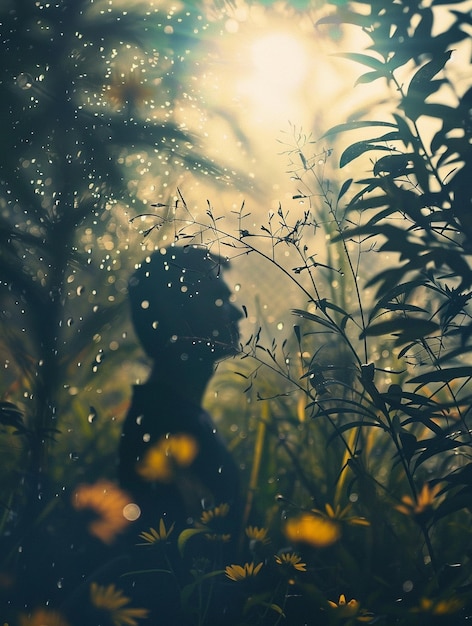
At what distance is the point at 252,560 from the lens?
1.06m

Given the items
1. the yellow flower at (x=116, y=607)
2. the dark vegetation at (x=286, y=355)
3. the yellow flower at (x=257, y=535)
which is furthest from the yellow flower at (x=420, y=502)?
the yellow flower at (x=116, y=607)

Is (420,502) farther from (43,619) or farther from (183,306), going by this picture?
(43,619)

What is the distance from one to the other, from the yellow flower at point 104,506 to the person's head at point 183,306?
0.81ft

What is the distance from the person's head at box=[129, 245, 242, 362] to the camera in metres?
1.08

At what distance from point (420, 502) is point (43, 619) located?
645 mm

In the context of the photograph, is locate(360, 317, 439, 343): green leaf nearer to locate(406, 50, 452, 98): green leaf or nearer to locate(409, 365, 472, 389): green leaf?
locate(409, 365, 472, 389): green leaf

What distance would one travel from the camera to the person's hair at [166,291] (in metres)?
1.08

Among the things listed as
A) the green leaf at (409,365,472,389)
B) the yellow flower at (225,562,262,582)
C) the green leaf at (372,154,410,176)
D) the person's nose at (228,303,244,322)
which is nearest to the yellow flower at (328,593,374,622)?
the yellow flower at (225,562,262,582)

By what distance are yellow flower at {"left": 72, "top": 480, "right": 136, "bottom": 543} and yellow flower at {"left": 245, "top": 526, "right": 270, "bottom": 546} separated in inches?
8.3

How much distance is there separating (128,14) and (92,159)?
0.32m

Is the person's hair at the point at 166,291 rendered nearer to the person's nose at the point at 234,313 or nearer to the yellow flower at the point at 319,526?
the person's nose at the point at 234,313

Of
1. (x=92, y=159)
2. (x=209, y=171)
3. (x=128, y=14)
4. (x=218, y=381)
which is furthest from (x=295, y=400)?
(x=128, y=14)

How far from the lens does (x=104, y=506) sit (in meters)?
1.05

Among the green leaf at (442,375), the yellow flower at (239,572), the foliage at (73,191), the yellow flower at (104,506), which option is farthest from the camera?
the foliage at (73,191)
